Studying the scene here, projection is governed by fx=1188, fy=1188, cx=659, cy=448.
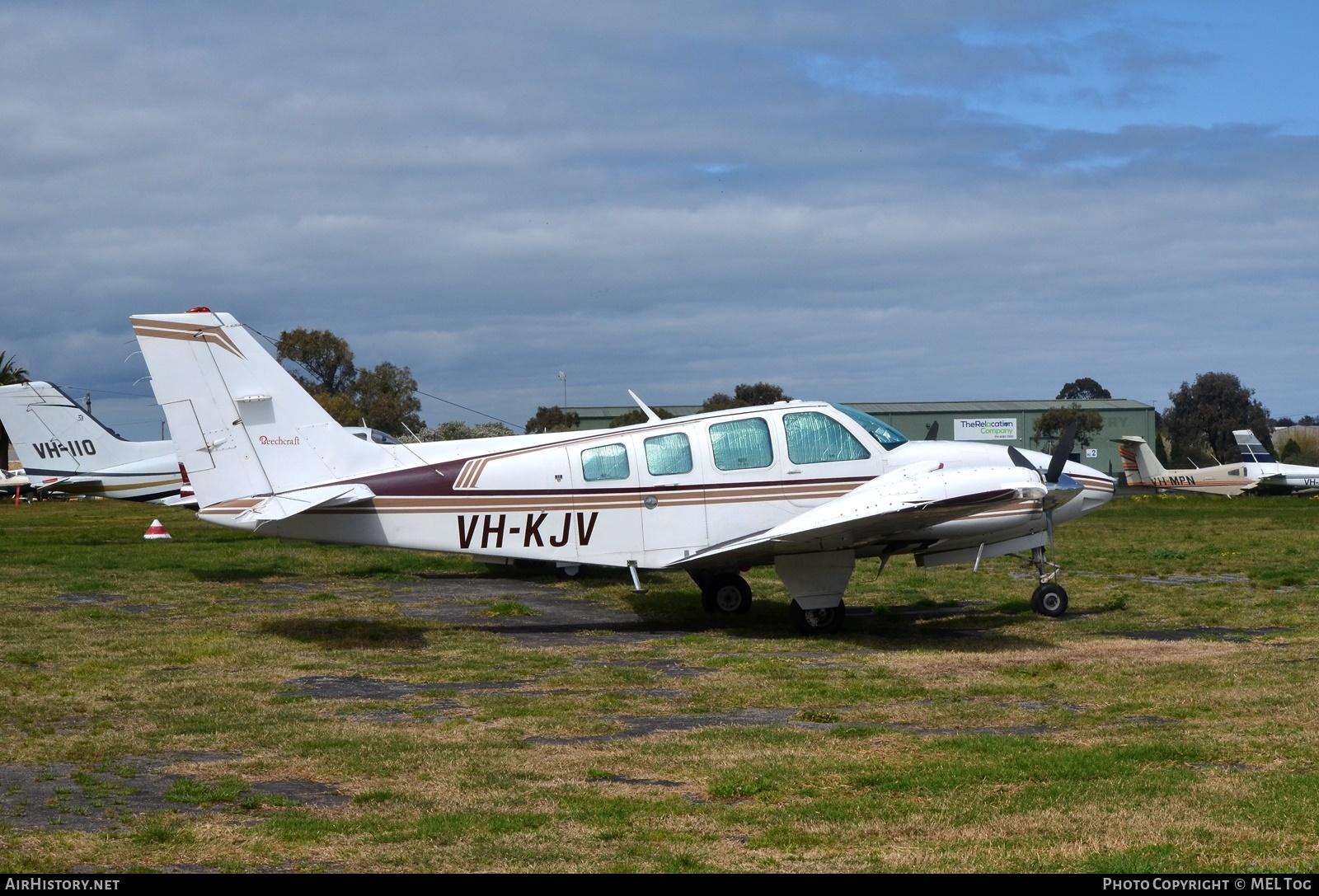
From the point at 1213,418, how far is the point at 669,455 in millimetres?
95663

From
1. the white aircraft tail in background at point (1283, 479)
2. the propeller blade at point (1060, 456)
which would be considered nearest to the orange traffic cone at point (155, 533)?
the propeller blade at point (1060, 456)

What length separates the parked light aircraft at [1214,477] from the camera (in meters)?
53.7

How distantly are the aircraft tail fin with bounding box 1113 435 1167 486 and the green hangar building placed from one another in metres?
31.5

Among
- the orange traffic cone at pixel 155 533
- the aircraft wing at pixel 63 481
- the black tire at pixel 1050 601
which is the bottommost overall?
the black tire at pixel 1050 601

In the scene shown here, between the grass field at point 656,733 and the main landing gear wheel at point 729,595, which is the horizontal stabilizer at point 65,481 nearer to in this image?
the grass field at point 656,733

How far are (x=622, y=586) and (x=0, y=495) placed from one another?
5888cm

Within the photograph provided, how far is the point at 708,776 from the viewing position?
7078mm

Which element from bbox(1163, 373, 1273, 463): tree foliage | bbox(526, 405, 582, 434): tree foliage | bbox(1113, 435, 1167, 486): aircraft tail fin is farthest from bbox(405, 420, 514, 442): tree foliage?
bbox(1163, 373, 1273, 463): tree foliage

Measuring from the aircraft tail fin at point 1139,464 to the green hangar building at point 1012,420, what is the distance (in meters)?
31.5

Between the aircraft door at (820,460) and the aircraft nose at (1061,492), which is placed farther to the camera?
the aircraft door at (820,460)

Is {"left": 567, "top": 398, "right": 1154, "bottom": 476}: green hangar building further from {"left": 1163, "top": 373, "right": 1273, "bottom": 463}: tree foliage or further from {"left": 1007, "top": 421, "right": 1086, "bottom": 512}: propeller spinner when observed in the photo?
{"left": 1007, "top": 421, "right": 1086, "bottom": 512}: propeller spinner

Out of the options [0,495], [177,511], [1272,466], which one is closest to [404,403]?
[0,495]

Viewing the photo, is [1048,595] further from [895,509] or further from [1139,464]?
[1139,464]

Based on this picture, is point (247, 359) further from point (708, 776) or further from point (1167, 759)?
point (1167, 759)
